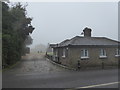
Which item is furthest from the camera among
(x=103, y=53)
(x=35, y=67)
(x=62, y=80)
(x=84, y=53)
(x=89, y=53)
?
(x=103, y=53)

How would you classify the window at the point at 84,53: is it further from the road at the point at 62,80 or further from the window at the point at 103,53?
the road at the point at 62,80

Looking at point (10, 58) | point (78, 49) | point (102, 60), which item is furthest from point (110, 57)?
point (10, 58)

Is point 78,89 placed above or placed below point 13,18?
below

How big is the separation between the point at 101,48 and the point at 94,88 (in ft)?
46.6

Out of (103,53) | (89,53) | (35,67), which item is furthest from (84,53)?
(35,67)

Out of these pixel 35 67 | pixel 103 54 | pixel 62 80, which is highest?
pixel 103 54

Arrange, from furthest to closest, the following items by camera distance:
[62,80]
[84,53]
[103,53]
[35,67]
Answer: [103,53]
[84,53]
[35,67]
[62,80]

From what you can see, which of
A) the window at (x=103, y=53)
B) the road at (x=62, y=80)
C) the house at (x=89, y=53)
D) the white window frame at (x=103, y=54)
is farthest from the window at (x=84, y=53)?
the road at (x=62, y=80)

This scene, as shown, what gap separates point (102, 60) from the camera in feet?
74.6

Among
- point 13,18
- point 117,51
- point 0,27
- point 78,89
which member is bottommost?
point 78,89

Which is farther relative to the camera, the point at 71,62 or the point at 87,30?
the point at 87,30

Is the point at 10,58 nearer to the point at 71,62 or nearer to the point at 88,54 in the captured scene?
the point at 71,62

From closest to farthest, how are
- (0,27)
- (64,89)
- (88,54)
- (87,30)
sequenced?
(64,89) → (0,27) → (88,54) → (87,30)

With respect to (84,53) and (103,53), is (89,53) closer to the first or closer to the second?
(84,53)
